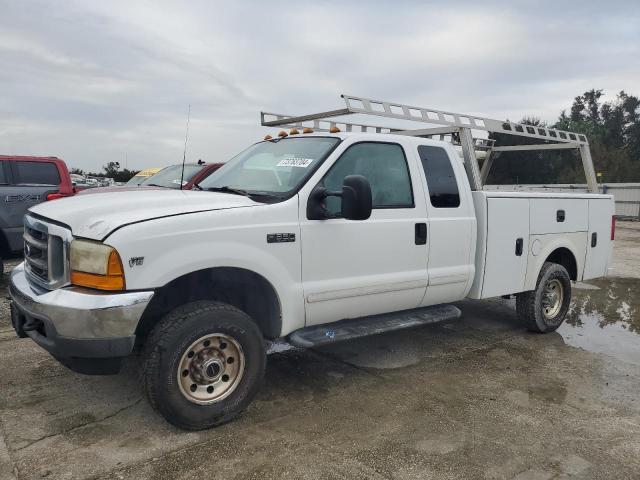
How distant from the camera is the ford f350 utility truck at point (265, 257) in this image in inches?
120

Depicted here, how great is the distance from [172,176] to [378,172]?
5.55 m

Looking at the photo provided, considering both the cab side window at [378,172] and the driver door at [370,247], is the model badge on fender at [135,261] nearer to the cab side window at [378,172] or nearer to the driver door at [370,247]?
the driver door at [370,247]

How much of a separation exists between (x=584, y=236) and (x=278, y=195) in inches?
157

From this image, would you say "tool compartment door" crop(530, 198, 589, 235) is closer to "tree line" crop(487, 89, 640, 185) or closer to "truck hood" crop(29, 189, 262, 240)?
"truck hood" crop(29, 189, 262, 240)

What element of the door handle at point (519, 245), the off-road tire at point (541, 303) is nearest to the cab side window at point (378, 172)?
the door handle at point (519, 245)

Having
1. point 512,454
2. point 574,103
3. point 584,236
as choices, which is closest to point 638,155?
point 574,103

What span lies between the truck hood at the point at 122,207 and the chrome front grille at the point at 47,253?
2.8 inches

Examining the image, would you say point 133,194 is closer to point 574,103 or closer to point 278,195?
point 278,195

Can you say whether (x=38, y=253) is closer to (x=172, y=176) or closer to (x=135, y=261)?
(x=135, y=261)

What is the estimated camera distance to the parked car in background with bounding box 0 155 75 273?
7.48m

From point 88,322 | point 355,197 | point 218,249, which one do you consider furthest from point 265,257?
point 88,322

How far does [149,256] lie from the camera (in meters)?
3.07

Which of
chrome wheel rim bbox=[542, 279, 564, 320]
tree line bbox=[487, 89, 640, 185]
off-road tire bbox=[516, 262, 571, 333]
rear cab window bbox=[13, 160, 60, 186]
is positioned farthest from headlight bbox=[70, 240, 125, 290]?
tree line bbox=[487, 89, 640, 185]

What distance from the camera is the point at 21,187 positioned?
25.4ft
